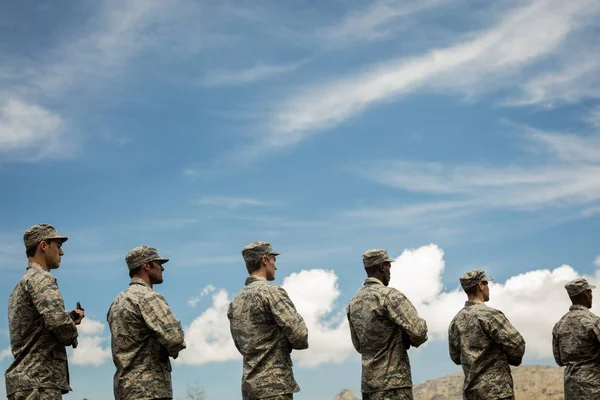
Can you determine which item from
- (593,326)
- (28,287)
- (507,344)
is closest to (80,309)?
(28,287)

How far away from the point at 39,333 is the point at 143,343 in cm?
140

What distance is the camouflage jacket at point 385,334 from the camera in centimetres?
1221

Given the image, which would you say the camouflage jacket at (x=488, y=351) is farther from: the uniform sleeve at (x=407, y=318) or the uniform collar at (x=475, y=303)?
the uniform sleeve at (x=407, y=318)

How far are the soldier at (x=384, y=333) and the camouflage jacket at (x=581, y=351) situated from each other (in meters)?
5.62

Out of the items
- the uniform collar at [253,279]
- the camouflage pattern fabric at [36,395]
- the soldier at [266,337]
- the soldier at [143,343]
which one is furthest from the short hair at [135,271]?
the camouflage pattern fabric at [36,395]

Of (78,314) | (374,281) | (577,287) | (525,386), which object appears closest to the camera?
(78,314)

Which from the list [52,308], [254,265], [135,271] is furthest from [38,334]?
[254,265]

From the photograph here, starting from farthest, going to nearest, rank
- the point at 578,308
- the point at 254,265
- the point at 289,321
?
1. the point at 578,308
2. the point at 254,265
3. the point at 289,321

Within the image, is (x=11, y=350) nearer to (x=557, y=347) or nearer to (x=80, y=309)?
(x=80, y=309)

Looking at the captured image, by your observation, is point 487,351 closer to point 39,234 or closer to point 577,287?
point 577,287

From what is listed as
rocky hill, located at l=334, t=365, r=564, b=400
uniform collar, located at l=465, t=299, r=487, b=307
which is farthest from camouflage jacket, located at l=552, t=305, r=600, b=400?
rocky hill, located at l=334, t=365, r=564, b=400

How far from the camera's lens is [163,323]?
410 inches

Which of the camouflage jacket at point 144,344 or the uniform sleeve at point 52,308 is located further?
the camouflage jacket at point 144,344

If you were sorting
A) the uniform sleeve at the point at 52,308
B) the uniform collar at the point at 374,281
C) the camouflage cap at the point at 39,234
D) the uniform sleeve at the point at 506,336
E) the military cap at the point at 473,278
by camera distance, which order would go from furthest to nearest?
1. the military cap at the point at 473,278
2. the uniform sleeve at the point at 506,336
3. the uniform collar at the point at 374,281
4. the camouflage cap at the point at 39,234
5. the uniform sleeve at the point at 52,308
